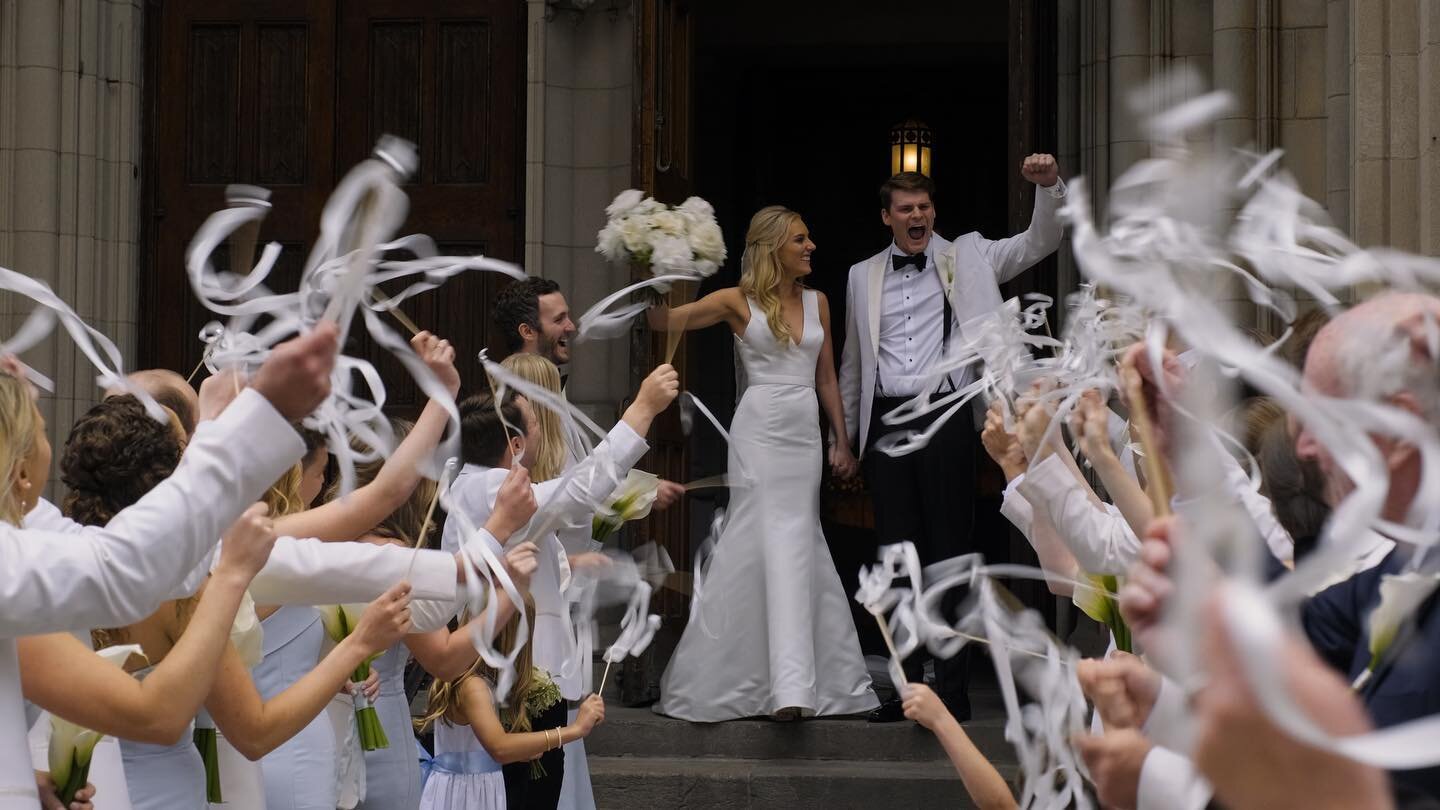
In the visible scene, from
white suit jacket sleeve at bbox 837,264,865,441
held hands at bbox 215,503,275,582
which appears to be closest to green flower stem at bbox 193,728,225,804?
held hands at bbox 215,503,275,582

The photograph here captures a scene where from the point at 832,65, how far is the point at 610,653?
32.5 feet

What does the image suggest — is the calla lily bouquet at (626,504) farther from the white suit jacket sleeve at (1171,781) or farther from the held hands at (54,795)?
the white suit jacket sleeve at (1171,781)

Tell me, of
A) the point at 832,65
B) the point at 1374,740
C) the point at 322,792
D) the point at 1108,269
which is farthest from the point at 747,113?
the point at 1374,740

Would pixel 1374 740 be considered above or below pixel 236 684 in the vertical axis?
above

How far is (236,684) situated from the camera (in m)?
3.21

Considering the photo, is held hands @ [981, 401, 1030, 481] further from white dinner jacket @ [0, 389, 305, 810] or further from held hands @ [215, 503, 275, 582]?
white dinner jacket @ [0, 389, 305, 810]

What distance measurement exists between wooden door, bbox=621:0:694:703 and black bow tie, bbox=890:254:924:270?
115cm

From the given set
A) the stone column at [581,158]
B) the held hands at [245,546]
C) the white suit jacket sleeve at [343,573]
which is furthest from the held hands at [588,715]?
the stone column at [581,158]

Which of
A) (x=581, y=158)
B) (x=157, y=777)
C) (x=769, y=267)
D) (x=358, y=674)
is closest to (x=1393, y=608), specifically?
(x=157, y=777)

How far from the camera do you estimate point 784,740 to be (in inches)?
302

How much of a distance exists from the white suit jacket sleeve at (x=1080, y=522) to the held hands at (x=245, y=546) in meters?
1.58

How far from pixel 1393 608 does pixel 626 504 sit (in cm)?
339

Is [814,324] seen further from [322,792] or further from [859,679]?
[322,792]

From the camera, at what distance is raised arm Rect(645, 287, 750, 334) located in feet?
25.1
